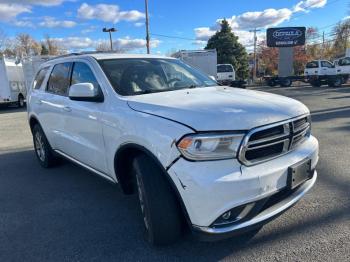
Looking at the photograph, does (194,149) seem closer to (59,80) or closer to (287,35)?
(59,80)

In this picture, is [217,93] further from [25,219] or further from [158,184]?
[25,219]

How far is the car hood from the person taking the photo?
274 cm

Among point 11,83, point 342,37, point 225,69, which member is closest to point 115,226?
point 11,83

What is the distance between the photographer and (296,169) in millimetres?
3027

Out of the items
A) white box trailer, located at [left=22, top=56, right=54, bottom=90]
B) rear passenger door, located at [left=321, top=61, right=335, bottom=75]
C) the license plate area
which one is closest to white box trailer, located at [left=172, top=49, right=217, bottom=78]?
white box trailer, located at [left=22, top=56, right=54, bottom=90]

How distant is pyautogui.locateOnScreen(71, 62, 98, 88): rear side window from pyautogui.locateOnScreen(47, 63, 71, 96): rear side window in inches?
10.1

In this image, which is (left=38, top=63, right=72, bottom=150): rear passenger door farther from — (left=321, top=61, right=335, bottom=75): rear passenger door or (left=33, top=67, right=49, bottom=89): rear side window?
(left=321, top=61, right=335, bottom=75): rear passenger door

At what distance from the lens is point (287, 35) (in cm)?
3600

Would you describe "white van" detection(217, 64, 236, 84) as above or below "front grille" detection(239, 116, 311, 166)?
above

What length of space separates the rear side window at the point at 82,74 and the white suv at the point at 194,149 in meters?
0.08

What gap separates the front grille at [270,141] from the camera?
274 centimetres

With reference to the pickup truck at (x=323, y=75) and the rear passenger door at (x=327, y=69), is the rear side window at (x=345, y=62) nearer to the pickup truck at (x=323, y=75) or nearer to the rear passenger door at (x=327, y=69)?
the pickup truck at (x=323, y=75)

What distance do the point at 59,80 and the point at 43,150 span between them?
152 centimetres

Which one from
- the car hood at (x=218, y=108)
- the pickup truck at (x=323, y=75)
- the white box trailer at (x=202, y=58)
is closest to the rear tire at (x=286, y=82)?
the pickup truck at (x=323, y=75)
